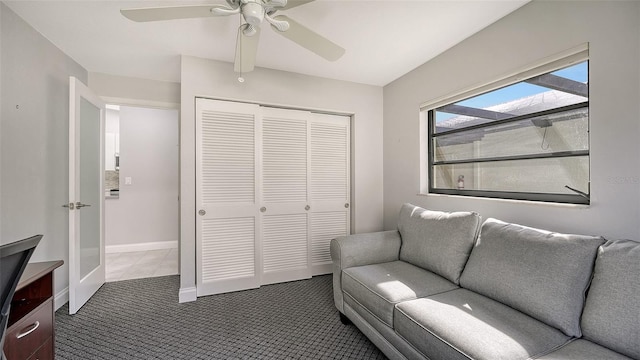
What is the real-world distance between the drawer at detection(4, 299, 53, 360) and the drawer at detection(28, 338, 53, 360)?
0.07 feet

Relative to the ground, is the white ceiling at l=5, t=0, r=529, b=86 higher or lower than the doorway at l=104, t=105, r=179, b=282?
higher

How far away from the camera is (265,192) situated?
2748mm

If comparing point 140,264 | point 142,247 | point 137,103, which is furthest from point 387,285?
point 142,247

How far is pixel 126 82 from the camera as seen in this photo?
2855 millimetres

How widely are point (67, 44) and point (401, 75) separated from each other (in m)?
3.21

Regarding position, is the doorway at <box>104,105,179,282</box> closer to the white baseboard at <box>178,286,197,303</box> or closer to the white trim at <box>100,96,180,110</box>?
the white trim at <box>100,96,180,110</box>

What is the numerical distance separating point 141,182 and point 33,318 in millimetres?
3410

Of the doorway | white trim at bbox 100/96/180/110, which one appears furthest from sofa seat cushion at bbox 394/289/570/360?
the doorway

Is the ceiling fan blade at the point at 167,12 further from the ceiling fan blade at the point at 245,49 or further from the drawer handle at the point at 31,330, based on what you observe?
the drawer handle at the point at 31,330

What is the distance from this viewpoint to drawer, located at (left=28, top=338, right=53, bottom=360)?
4.10 ft

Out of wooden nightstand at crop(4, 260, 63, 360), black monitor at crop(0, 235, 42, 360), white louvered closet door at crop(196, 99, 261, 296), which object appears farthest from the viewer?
white louvered closet door at crop(196, 99, 261, 296)

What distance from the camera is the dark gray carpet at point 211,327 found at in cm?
169

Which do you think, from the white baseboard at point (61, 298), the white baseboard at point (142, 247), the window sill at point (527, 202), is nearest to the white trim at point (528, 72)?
the window sill at point (527, 202)

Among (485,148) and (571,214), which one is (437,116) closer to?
(485,148)
